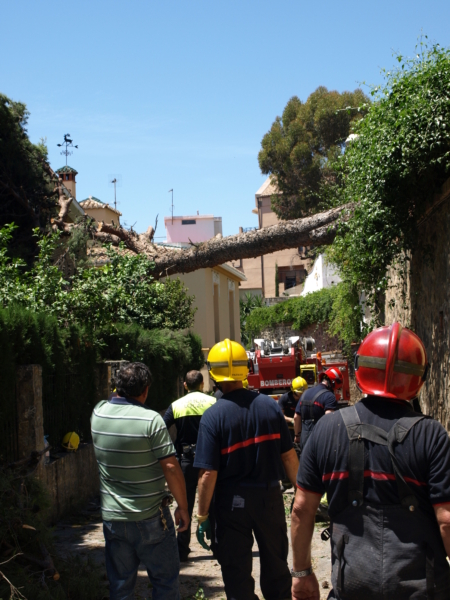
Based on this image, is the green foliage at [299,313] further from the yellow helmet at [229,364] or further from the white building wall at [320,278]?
the yellow helmet at [229,364]

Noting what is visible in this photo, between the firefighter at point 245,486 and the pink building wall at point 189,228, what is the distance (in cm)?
4653

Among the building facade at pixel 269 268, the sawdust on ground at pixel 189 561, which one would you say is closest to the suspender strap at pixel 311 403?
the sawdust on ground at pixel 189 561

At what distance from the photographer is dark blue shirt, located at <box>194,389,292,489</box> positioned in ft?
13.2

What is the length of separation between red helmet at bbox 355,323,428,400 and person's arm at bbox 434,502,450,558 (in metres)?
0.44

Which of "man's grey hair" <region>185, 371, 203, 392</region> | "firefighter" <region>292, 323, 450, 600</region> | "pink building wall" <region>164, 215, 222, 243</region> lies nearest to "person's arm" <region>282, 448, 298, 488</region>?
"firefighter" <region>292, 323, 450, 600</region>

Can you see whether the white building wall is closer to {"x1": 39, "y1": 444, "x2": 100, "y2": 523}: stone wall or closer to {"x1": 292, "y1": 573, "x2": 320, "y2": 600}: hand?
{"x1": 39, "y1": 444, "x2": 100, "y2": 523}: stone wall

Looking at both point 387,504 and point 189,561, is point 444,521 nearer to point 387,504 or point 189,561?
point 387,504

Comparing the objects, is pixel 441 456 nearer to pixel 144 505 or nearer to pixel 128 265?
A: pixel 144 505

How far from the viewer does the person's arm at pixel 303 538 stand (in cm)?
263

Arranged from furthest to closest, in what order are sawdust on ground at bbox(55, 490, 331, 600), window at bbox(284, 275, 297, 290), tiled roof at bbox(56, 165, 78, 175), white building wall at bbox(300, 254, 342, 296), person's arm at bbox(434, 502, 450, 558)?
window at bbox(284, 275, 297, 290) → white building wall at bbox(300, 254, 342, 296) → tiled roof at bbox(56, 165, 78, 175) → sawdust on ground at bbox(55, 490, 331, 600) → person's arm at bbox(434, 502, 450, 558)

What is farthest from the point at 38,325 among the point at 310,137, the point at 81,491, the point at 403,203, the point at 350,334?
the point at 310,137

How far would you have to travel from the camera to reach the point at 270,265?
58125 mm

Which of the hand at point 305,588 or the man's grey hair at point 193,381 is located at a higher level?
the man's grey hair at point 193,381

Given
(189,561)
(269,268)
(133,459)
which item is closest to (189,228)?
(269,268)
